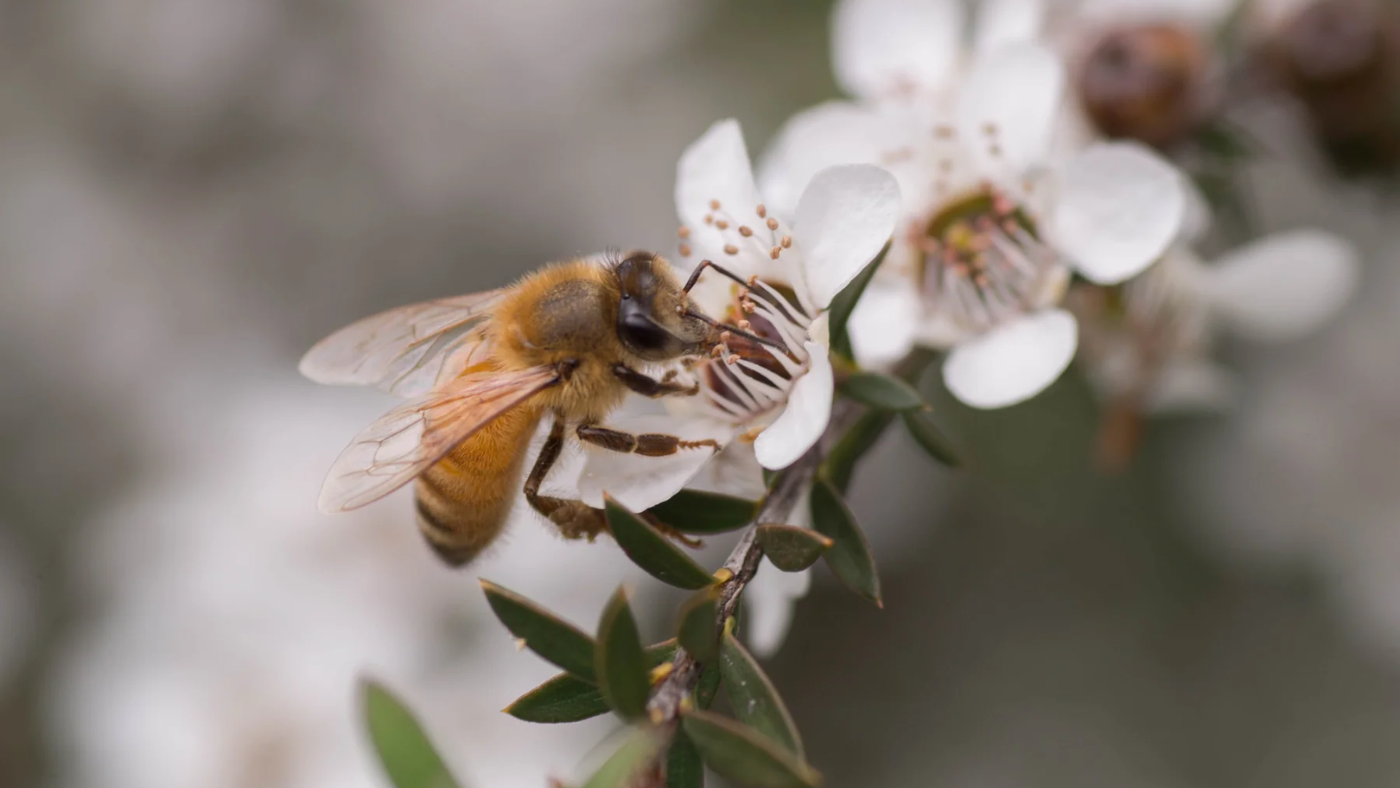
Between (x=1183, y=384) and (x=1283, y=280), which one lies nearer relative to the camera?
(x=1283, y=280)

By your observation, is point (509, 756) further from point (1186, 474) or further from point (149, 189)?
point (149, 189)

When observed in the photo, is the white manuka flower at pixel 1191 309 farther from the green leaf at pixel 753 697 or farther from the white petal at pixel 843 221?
the green leaf at pixel 753 697

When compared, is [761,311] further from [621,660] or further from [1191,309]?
[1191,309]

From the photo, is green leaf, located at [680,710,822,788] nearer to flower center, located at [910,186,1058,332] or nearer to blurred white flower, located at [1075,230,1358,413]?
flower center, located at [910,186,1058,332]

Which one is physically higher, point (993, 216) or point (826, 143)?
point (826, 143)

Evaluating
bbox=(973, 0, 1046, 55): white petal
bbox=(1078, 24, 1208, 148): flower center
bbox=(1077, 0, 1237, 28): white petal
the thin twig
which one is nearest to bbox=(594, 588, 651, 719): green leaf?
the thin twig

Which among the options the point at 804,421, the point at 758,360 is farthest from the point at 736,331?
the point at 804,421

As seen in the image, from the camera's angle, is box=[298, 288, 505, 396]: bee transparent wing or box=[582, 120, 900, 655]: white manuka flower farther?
box=[298, 288, 505, 396]: bee transparent wing

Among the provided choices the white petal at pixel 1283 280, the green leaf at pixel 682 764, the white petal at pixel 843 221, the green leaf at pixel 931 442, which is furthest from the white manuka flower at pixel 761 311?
the white petal at pixel 1283 280
